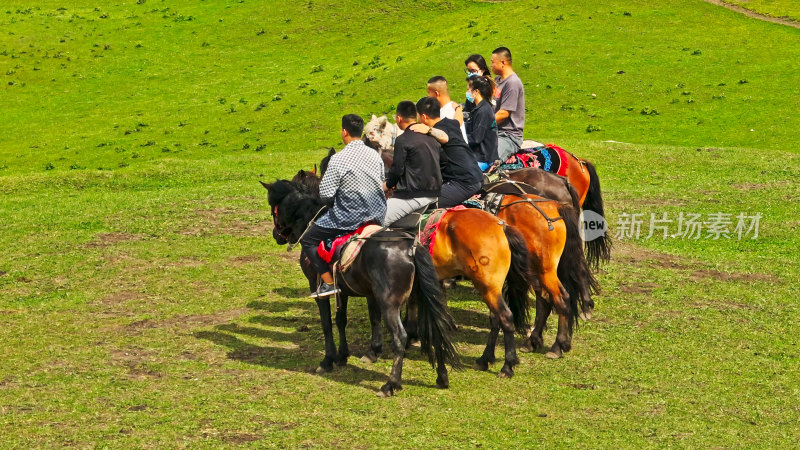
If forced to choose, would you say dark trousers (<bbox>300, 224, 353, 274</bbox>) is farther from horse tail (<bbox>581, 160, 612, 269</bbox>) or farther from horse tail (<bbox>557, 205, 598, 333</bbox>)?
horse tail (<bbox>581, 160, 612, 269</bbox>)

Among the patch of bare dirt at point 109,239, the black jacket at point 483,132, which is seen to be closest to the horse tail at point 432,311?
the black jacket at point 483,132

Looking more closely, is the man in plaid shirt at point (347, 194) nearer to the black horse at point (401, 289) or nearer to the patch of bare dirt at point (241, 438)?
the black horse at point (401, 289)

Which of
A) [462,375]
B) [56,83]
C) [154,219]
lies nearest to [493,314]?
[462,375]

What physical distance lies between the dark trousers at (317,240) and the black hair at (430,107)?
6.93 feet

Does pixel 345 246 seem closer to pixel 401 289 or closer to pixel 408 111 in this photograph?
pixel 401 289

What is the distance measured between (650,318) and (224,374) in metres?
6.96

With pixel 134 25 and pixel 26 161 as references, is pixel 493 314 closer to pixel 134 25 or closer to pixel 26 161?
pixel 26 161

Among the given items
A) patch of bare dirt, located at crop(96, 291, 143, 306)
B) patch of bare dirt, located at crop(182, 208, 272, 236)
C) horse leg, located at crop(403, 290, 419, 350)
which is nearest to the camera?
horse leg, located at crop(403, 290, 419, 350)

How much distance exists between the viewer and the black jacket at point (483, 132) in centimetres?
1377

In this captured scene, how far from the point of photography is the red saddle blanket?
11.5m

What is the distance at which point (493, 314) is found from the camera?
11.7 metres

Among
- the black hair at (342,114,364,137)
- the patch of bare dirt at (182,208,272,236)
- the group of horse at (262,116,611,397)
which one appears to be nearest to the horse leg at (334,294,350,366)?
the group of horse at (262,116,611,397)

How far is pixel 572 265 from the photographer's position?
12992 mm

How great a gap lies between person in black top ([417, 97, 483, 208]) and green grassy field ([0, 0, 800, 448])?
2262mm
